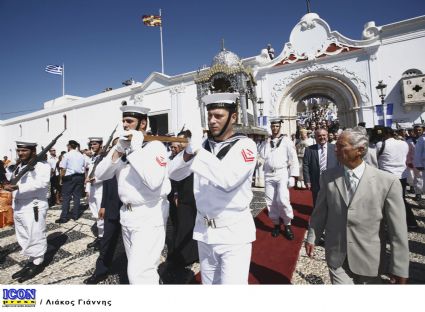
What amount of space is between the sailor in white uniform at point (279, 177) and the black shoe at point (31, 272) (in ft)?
11.8

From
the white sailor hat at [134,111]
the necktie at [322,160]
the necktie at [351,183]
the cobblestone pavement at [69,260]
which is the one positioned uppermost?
the white sailor hat at [134,111]

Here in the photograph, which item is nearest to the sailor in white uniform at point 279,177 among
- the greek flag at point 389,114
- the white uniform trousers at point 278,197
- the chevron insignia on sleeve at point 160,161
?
the white uniform trousers at point 278,197

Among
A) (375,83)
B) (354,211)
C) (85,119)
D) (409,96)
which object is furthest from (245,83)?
(85,119)

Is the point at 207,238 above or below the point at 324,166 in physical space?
below

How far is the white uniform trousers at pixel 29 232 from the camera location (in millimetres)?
3232

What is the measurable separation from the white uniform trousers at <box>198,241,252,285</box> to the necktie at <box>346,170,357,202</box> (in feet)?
2.75

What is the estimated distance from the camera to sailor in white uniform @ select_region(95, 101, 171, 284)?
2.03 meters

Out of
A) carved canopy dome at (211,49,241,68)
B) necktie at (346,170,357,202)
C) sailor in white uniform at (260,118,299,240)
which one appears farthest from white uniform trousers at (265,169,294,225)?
carved canopy dome at (211,49,241,68)

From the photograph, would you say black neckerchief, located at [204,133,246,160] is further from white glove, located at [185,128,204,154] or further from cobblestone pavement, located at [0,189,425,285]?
cobblestone pavement, located at [0,189,425,285]

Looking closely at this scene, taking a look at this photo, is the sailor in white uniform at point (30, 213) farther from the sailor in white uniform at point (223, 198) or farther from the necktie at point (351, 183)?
the necktie at point (351, 183)
